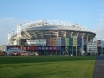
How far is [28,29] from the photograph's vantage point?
527 ft

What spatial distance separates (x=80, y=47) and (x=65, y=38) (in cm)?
1661

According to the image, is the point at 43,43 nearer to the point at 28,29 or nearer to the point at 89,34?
the point at 28,29

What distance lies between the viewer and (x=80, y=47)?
164500 millimetres

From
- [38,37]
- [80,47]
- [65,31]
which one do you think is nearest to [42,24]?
[38,37]

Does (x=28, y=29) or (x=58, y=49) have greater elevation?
Answer: (x=28, y=29)

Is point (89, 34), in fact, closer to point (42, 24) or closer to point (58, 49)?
point (58, 49)

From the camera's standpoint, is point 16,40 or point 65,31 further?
point 16,40

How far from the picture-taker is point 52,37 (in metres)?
166

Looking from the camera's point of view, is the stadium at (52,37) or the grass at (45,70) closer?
the grass at (45,70)

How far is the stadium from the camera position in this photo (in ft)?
514

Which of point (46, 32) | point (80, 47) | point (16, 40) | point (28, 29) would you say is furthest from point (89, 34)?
point (16, 40)

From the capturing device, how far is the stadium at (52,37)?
156625 mm

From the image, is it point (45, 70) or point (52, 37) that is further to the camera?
point (52, 37)

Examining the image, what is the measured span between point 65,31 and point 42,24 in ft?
72.0
